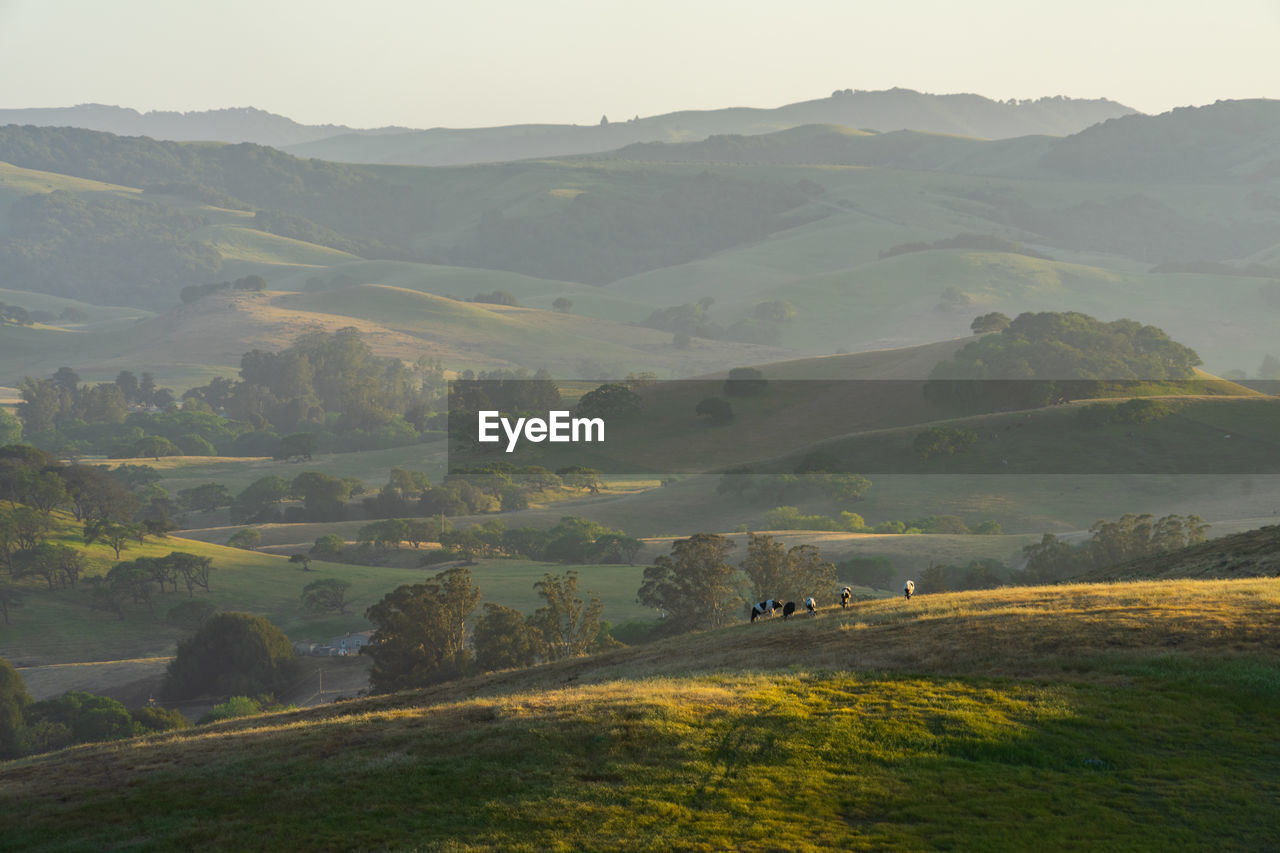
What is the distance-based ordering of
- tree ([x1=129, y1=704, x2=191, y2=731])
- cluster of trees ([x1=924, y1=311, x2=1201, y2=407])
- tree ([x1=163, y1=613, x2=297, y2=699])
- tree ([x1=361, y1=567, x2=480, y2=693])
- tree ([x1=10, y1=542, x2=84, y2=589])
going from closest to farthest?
tree ([x1=129, y1=704, x2=191, y2=731]) < tree ([x1=361, y1=567, x2=480, y2=693]) < tree ([x1=163, y1=613, x2=297, y2=699]) < tree ([x1=10, y1=542, x2=84, y2=589]) < cluster of trees ([x1=924, y1=311, x2=1201, y2=407])

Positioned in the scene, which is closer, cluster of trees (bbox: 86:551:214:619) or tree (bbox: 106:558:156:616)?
tree (bbox: 106:558:156:616)

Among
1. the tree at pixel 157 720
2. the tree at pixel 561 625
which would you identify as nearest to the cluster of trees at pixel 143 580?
the tree at pixel 157 720

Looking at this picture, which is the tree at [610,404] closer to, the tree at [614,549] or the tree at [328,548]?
the tree at [614,549]

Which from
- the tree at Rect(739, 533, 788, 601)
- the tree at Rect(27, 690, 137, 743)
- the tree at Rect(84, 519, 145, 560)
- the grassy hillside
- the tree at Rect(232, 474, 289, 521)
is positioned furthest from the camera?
the tree at Rect(232, 474, 289, 521)

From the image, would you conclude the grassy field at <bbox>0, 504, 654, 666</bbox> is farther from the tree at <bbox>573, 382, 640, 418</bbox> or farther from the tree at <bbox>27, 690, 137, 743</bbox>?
the tree at <bbox>573, 382, 640, 418</bbox>

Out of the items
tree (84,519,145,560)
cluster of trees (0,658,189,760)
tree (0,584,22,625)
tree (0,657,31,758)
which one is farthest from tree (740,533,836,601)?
tree (84,519,145,560)

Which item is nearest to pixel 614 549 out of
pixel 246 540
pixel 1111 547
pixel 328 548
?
pixel 328 548

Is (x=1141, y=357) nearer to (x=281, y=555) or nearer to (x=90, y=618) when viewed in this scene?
(x=281, y=555)

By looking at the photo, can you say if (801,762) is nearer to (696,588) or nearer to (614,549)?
(696,588)
